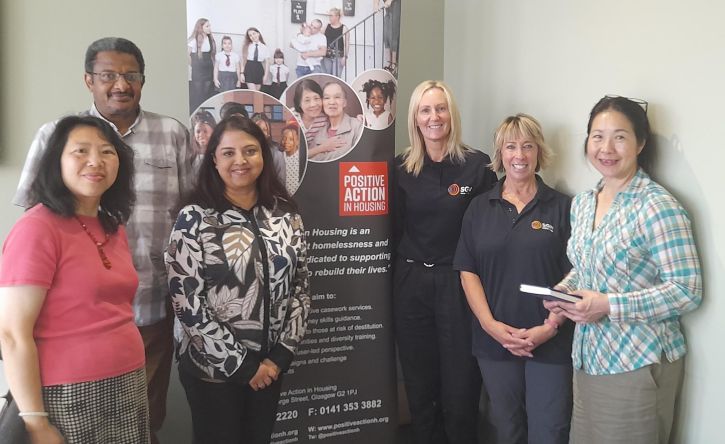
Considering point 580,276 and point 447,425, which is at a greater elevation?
point 580,276

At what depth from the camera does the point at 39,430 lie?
1.28m

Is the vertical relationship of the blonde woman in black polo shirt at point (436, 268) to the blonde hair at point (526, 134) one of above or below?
below

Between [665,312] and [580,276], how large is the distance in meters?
0.30

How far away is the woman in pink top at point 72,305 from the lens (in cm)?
126

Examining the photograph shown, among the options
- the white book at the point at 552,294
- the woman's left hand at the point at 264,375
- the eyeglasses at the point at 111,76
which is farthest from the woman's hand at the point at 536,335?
the eyeglasses at the point at 111,76

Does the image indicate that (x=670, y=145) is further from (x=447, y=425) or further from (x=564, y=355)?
(x=447, y=425)

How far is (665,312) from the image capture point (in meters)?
1.53

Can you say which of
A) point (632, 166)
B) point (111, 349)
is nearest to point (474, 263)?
point (632, 166)

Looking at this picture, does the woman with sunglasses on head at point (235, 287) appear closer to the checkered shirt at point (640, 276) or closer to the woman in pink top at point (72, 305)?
the woman in pink top at point (72, 305)

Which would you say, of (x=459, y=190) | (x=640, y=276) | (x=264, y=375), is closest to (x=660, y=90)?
(x=640, y=276)

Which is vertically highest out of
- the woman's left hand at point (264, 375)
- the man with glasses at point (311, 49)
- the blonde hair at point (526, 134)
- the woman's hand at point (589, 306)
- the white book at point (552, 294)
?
the man with glasses at point (311, 49)

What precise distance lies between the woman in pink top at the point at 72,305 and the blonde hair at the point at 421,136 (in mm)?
1291

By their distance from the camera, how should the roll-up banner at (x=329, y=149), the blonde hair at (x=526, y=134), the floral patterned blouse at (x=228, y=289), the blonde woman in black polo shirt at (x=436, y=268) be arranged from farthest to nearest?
the blonde woman in black polo shirt at (x=436, y=268) < the roll-up banner at (x=329, y=149) < the blonde hair at (x=526, y=134) < the floral patterned blouse at (x=228, y=289)

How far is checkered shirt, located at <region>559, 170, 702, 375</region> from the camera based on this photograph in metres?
1.53
